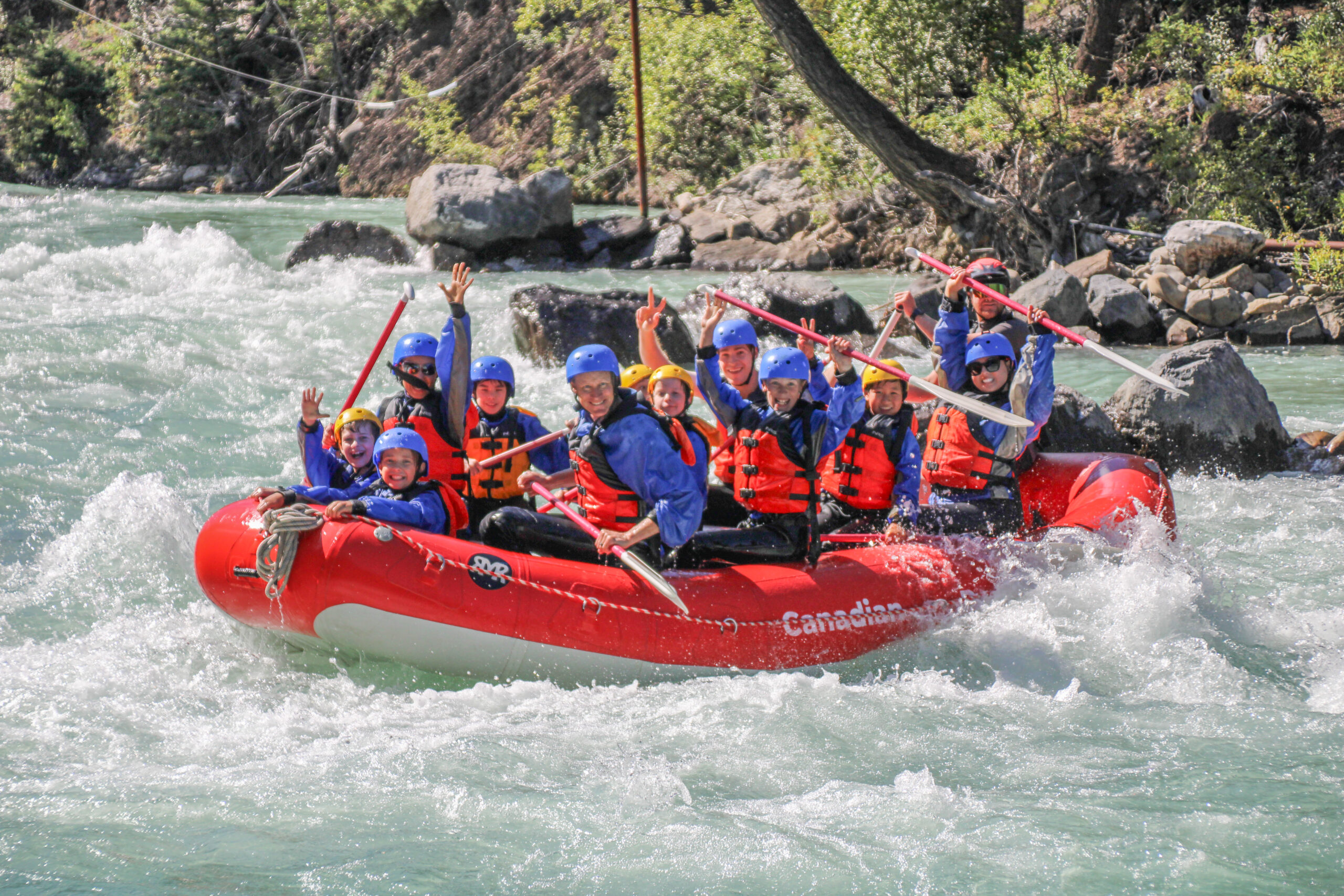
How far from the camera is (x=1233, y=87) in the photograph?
11.4 meters

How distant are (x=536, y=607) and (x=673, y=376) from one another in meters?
1.02

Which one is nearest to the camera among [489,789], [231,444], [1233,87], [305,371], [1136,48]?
[489,789]

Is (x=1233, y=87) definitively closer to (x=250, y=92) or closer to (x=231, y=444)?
(x=231, y=444)

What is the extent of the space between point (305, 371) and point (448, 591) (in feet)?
19.3

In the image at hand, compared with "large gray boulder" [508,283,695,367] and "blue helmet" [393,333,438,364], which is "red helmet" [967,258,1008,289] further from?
"large gray boulder" [508,283,695,367]

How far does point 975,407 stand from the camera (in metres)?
4.77

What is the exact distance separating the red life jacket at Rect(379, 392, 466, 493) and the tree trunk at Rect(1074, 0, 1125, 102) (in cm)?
1054

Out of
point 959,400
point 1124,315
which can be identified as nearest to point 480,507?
point 959,400

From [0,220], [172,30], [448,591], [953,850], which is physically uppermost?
[172,30]

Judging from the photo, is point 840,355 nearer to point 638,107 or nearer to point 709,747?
point 709,747

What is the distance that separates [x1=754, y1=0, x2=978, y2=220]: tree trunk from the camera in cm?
1099

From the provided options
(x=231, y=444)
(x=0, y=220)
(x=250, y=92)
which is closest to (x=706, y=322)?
(x=231, y=444)

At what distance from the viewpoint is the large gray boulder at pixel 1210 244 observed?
10.1m

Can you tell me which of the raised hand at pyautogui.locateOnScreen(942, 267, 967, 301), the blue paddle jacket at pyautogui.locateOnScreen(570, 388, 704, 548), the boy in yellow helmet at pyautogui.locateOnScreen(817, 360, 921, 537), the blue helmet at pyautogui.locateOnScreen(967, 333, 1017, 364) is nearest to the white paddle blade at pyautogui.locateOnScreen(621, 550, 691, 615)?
the blue paddle jacket at pyautogui.locateOnScreen(570, 388, 704, 548)
